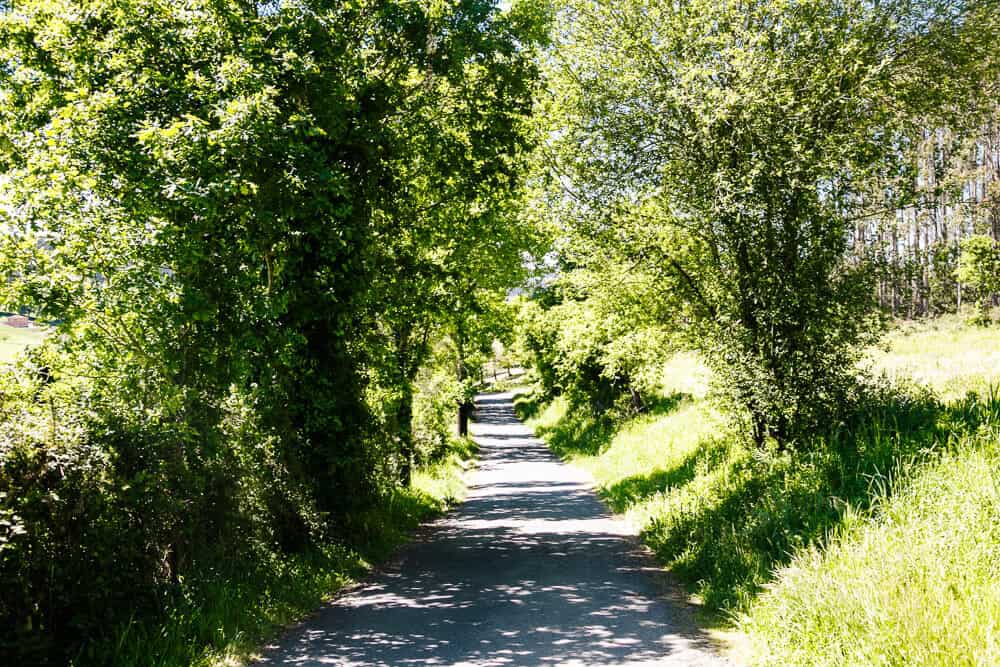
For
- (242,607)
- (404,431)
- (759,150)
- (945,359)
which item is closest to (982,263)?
(945,359)

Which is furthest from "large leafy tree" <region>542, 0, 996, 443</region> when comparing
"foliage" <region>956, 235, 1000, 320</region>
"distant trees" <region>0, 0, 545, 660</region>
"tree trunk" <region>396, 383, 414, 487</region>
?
"foliage" <region>956, 235, 1000, 320</region>

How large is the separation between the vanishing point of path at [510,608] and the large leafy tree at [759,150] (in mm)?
3740

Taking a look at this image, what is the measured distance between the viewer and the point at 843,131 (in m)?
10.8

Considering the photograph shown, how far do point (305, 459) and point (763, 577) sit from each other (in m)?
6.90

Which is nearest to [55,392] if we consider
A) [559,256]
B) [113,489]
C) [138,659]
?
[113,489]

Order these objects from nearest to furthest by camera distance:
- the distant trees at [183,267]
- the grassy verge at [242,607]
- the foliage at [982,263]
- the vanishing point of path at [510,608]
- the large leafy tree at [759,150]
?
1. the grassy verge at [242,607]
2. the distant trees at [183,267]
3. the vanishing point of path at [510,608]
4. the large leafy tree at [759,150]
5. the foliage at [982,263]

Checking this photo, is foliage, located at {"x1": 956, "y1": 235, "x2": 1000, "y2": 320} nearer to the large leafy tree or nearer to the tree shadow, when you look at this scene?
the large leafy tree

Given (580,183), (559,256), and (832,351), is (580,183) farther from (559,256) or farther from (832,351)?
(832,351)

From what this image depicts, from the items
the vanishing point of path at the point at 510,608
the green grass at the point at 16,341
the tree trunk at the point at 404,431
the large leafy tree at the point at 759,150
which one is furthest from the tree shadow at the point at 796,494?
the green grass at the point at 16,341

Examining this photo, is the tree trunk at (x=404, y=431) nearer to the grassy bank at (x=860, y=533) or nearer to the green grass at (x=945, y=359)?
the grassy bank at (x=860, y=533)

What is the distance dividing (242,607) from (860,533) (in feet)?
21.4

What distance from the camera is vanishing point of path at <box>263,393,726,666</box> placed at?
661 cm

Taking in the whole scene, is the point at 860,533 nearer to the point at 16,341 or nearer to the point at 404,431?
the point at 16,341

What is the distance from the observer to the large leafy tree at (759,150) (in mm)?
10086
